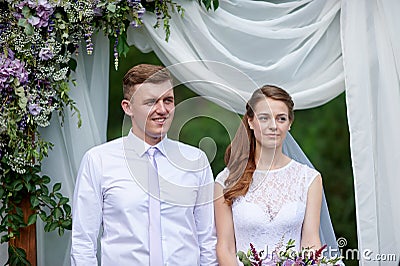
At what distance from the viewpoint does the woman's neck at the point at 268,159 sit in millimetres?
3992

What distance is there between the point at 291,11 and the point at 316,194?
0.90 m

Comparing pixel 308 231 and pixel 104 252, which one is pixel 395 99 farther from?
pixel 104 252

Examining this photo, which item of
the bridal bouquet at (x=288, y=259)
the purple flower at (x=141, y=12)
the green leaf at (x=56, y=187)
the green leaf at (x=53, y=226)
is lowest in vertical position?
the bridal bouquet at (x=288, y=259)

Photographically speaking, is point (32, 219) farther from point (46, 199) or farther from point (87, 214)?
point (87, 214)

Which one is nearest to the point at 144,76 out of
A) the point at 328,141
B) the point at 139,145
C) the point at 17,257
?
the point at 139,145

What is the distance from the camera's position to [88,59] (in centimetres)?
429

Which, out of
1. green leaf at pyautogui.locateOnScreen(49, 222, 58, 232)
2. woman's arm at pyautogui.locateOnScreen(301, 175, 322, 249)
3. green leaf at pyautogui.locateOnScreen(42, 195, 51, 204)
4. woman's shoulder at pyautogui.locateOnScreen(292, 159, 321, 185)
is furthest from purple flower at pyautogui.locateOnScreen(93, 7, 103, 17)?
woman's arm at pyautogui.locateOnScreen(301, 175, 322, 249)

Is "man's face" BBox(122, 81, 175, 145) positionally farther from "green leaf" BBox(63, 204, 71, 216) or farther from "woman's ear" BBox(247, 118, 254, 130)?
"green leaf" BBox(63, 204, 71, 216)

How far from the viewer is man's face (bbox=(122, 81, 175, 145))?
12.3 ft

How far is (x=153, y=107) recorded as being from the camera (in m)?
3.74

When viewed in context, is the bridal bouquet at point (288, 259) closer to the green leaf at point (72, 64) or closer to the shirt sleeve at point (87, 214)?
the shirt sleeve at point (87, 214)

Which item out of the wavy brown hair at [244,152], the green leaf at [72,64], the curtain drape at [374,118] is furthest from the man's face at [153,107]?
the curtain drape at [374,118]

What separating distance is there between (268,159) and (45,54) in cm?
106

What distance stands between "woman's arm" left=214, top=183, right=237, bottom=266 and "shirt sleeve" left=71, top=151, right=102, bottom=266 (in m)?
0.51
